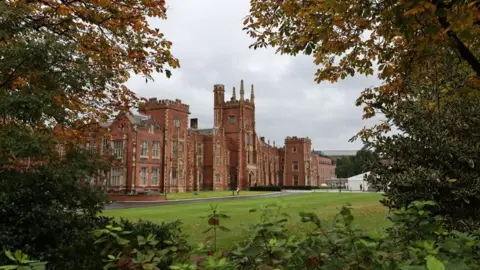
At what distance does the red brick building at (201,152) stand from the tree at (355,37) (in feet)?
98.9

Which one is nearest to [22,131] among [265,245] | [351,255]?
[265,245]

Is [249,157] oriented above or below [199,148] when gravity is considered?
below

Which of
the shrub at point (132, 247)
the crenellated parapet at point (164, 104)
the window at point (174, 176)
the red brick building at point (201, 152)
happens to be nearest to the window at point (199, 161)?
the red brick building at point (201, 152)

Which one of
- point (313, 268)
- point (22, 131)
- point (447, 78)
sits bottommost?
point (313, 268)

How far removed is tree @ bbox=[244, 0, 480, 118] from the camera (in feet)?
17.8

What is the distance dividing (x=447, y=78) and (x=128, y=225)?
6595 mm

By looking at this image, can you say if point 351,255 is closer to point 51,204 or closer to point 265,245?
point 265,245

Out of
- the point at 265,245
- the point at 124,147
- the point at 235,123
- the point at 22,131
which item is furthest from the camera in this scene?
the point at 235,123

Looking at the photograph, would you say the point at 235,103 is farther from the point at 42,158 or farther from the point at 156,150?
the point at 42,158

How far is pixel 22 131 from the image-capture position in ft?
19.5

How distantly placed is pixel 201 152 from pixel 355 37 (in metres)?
58.5

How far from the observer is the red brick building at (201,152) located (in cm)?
4941

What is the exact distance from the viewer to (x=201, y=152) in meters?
64.7

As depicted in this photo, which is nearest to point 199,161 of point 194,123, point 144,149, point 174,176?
point 174,176
